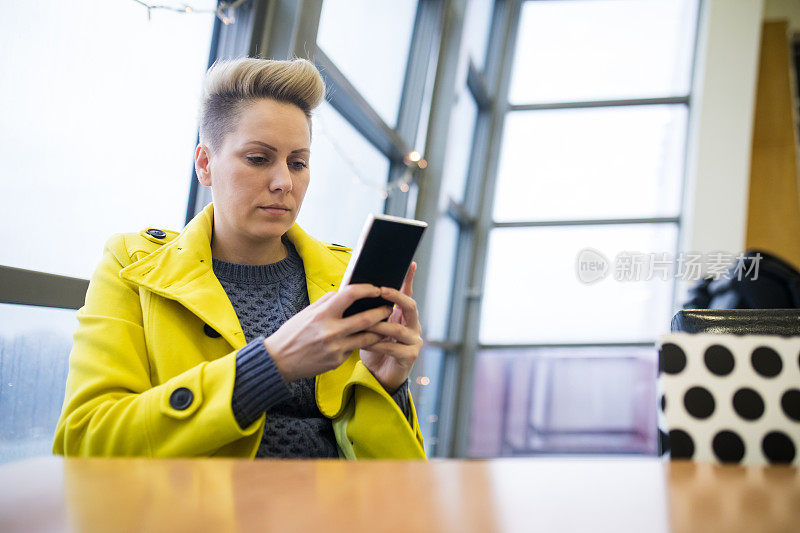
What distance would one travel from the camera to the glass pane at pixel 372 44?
3.04 m

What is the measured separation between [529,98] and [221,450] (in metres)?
5.18

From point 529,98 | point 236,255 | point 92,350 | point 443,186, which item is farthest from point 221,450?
point 529,98

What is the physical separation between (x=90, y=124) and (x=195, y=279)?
0.76 m

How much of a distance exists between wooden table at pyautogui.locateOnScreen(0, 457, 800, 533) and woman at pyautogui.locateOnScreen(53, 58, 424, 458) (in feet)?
1.05

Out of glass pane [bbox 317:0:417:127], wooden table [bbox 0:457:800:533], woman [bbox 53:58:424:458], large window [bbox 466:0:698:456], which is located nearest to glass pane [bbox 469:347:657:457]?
large window [bbox 466:0:698:456]

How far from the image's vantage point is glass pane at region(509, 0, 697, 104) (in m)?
5.64

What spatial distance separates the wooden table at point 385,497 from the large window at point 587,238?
16.3ft

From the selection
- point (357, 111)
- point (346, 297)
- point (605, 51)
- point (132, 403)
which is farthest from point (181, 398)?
point (605, 51)

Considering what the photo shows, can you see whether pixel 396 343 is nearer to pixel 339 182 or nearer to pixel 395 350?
pixel 395 350

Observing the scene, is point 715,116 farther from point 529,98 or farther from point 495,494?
point 495,494

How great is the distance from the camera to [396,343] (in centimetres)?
122

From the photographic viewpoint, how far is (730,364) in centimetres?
95

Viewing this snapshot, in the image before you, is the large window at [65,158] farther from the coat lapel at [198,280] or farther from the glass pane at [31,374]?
the coat lapel at [198,280]

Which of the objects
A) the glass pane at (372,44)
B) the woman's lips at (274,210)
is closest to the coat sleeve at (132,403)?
the woman's lips at (274,210)
